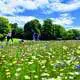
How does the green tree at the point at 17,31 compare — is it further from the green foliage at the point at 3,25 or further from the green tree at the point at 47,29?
the green tree at the point at 47,29

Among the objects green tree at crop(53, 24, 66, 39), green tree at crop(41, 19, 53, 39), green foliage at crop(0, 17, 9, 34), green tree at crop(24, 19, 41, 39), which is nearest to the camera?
green foliage at crop(0, 17, 9, 34)

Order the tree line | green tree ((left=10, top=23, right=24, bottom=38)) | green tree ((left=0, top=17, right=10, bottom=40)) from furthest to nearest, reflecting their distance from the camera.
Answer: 1. green tree ((left=10, top=23, right=24, bottom=38))
2. the tree line
3. green tree ((left=0, top=17, right=10, bottom=40))

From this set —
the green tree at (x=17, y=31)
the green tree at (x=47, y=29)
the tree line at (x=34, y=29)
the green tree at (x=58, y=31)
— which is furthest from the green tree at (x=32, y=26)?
the green tree at (x=58, y=31)

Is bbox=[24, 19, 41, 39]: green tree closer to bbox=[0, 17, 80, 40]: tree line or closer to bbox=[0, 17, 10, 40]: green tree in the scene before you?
bbox=[0, 17, 80, 40]: tree line

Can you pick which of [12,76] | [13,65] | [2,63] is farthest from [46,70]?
[2,63]

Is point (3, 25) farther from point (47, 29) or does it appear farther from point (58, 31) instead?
point (58, 31)

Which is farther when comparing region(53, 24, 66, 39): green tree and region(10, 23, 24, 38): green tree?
region(53, 24, 66, 39): green tree

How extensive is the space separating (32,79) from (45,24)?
102 meters

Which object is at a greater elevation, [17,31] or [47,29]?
[47,29]

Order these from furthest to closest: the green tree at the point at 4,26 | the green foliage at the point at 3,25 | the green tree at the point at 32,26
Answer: the green tree at the point at 32,26 → the green foliage at the point at 3,25 → the green tree at the point at 4,26

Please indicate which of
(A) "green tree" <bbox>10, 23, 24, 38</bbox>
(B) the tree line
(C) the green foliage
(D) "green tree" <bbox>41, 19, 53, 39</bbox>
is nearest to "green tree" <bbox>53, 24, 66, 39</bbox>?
(B) the tree line

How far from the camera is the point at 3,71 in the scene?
846 cm

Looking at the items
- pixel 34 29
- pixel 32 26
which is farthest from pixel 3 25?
pixel 32 26

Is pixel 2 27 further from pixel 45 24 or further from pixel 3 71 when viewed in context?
pixel 3 71
